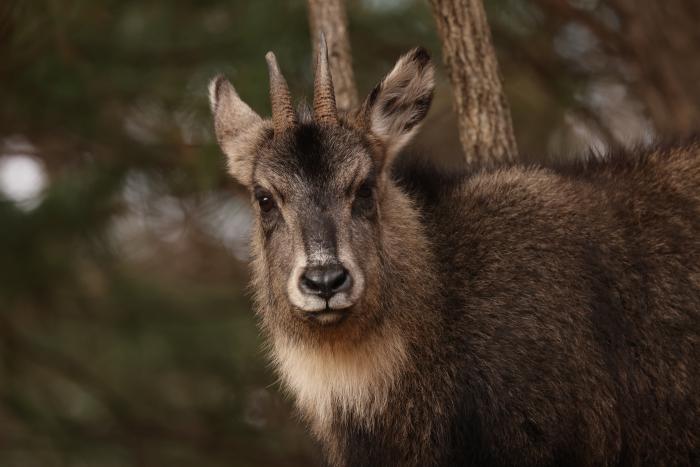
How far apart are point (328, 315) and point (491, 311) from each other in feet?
3.90

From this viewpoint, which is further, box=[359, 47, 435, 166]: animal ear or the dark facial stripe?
box=[359, 47, 435, 166]: animal ear

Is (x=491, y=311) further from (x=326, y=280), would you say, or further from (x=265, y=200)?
(x=265, y=200)

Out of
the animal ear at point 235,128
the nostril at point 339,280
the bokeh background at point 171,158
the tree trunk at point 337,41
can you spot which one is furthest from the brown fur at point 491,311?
the bokeh background at point 171,158

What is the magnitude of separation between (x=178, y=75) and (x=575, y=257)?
8.79 meters

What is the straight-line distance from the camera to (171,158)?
15.7 metres

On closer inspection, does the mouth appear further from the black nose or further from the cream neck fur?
the cream neck fur

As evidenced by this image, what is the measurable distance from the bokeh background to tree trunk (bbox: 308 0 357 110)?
2.10m

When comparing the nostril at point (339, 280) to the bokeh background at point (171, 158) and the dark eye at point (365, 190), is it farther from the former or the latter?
the bokeh background at point (171, 158)

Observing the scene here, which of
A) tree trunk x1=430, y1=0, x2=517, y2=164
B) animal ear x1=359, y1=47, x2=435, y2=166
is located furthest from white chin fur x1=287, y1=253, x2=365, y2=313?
tree trunk x1=430, y1=0, x2=517, y2=164

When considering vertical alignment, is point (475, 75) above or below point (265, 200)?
above

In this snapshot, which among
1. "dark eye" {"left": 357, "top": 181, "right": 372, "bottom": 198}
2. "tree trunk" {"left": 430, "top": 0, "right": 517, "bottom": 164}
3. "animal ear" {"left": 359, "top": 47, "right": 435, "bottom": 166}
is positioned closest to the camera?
"dark eye" {"left": 357, "top": 181, "right": 372, "bottom": 198}

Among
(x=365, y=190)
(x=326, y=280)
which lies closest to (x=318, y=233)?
(x=326, y=280)

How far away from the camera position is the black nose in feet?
25.6

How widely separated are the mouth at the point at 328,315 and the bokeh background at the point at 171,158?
410 cm
